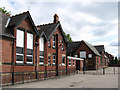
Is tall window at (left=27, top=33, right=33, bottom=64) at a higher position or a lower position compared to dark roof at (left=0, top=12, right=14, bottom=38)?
lower

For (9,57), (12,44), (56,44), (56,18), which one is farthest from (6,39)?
(56,18)

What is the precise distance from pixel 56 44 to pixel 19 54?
8663mm

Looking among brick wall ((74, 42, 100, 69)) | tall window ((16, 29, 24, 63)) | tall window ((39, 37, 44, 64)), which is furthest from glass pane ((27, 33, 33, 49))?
brick wall ((74, 42, 100, 69))

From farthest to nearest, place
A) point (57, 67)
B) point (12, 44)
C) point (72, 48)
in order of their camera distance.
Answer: point (72, 48) → point (57, 67) → point (12, 44)

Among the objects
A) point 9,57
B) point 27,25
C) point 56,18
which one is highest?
point 56,18

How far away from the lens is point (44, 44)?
21484 millimetres

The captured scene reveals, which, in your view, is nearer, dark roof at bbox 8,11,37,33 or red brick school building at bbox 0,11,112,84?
red brick school building at bbox 0,11,112,84

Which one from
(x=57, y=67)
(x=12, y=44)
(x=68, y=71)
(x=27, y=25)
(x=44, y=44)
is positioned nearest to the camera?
(x=12, y=44)

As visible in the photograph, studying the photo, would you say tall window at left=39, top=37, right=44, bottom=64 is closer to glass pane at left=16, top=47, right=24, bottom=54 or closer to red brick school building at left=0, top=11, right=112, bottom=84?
red brick school building at left=0, top=11, right=112, bottom=84

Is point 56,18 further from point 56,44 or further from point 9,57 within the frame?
point 9,57

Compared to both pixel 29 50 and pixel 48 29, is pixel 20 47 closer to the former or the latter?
pixel 29 50

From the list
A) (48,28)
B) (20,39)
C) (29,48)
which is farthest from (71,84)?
(48,28)

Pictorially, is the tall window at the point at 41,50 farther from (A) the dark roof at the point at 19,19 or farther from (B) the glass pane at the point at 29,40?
(A) the dark roof at the point at 19,19

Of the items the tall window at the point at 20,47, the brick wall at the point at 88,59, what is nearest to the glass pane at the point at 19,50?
the tall window at the point at 20,47
